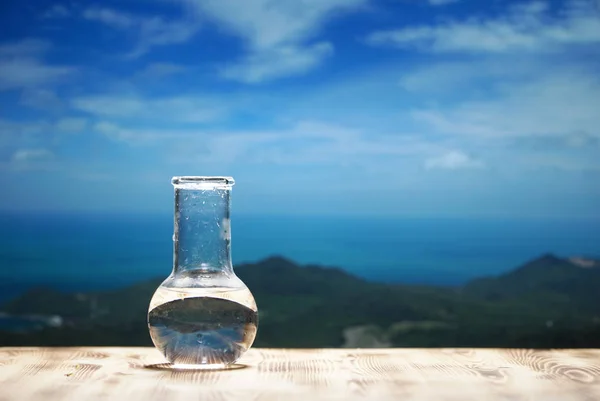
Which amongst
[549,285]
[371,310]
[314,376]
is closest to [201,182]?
[314,376]

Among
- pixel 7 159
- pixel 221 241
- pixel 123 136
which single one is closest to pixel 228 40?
pixel 123 136

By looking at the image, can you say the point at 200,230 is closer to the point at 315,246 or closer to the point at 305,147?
the point at 315,246

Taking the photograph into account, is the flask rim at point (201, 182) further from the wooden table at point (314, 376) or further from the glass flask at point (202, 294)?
the wooden table at point (314, 376)

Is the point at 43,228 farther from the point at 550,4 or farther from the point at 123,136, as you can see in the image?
the point at 550,4

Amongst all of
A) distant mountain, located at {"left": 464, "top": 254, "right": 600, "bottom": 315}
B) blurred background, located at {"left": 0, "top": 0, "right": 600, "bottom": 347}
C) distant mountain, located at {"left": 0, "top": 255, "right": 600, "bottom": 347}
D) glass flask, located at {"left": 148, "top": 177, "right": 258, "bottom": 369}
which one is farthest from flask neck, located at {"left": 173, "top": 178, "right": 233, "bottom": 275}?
distant mountain, located at {"left": 464, "top": 254, "right": 600, "bottom": 315}

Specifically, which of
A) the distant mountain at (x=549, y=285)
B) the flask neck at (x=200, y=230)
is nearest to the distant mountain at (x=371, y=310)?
the distant mountain at (x=549, y=285)

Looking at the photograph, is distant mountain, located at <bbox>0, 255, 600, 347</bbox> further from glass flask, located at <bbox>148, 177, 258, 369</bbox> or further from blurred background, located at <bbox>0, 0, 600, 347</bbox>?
glass flask, located at <bbox>148, 177, 258, 369</bbox>
